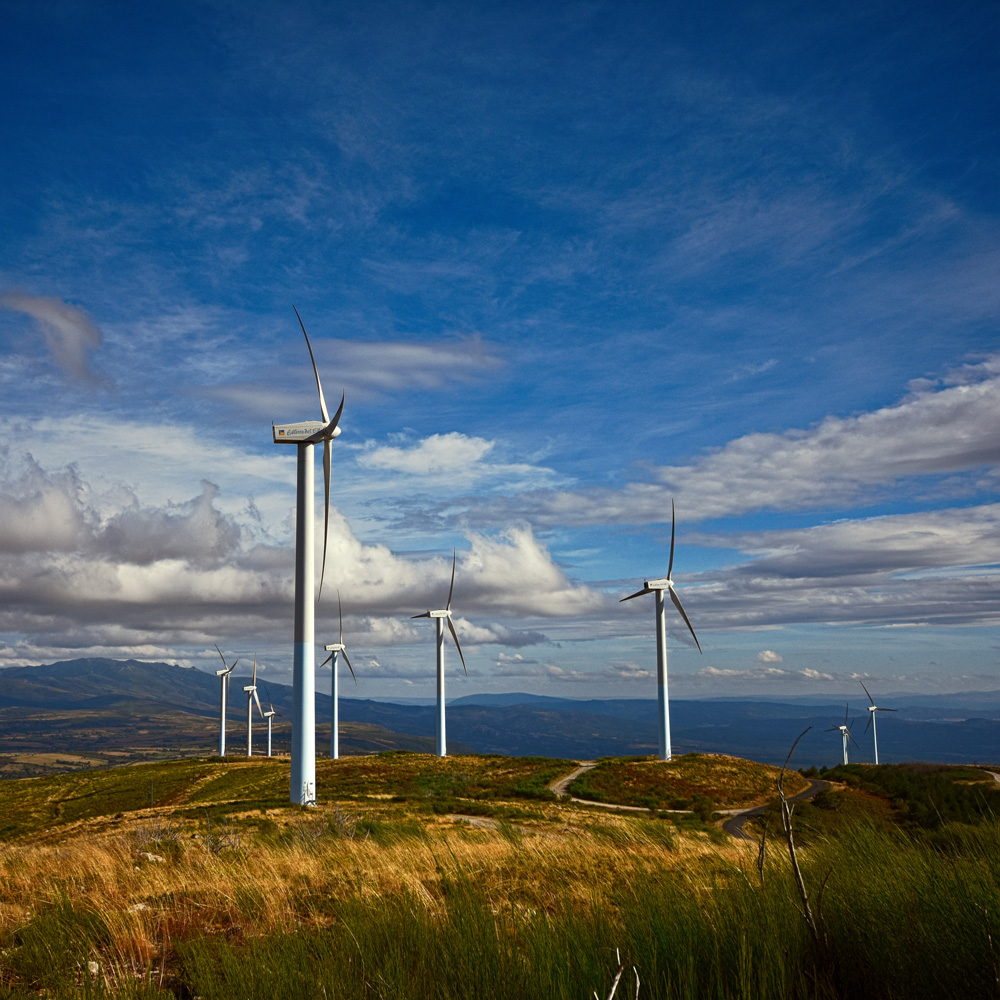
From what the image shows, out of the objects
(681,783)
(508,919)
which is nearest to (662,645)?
(681,783)

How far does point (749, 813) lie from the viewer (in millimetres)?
55219

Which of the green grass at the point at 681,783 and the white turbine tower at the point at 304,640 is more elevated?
the white turbine tower at the point at 304,640

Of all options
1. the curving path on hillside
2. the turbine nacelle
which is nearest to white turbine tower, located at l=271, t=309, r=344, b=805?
the turbine nacelle

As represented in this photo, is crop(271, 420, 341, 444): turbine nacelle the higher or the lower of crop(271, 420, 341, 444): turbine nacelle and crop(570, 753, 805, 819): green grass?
the higher

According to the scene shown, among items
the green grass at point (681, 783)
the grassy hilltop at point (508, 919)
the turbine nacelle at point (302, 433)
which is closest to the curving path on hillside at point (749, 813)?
the green grass at point (681, 783)

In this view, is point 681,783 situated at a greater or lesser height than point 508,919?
lesser

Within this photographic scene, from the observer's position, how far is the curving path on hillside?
41.8 metres

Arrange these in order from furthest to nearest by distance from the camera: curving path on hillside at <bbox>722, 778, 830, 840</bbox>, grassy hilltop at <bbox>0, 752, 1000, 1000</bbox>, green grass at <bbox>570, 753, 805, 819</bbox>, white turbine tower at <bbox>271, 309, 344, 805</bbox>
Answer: green grass at <bbox>570, 753, 805, 819</bbox>, white turbine tower at <bbox>271, 309, 344, 805</bbox>, curving path on hillside at <bbox>722, 778, 830, 840</bbox>, grassy hilltop at <bbox>0, 752, 1000, 1000</bbox>

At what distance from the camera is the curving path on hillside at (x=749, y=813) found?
41819 millimetres

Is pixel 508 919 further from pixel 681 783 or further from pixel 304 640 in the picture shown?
pixel 681 783

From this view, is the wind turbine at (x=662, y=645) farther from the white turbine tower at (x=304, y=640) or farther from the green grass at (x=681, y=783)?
the white turbine tower at (x=304, y=640)

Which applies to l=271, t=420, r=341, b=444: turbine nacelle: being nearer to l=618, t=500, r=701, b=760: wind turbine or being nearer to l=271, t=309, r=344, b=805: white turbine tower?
l=271, t=309, r=344, b=805: white turbine tower

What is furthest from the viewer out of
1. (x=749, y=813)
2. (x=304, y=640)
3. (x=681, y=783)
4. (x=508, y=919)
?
(x=681, y=783)

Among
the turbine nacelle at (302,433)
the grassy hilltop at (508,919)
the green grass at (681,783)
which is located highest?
the turbine nacelle at (302,433)
